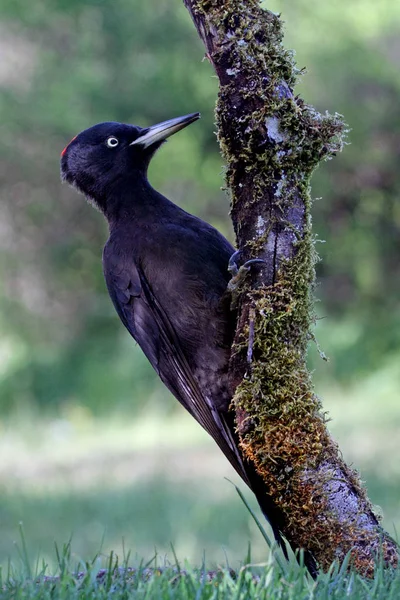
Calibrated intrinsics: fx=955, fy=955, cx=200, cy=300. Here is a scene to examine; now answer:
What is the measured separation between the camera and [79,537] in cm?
705

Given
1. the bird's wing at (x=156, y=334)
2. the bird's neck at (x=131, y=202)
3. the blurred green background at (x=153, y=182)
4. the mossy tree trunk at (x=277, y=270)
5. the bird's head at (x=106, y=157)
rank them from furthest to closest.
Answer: the blurred green background at (x=153, y=182), the bird's head at (x=106, y=157), the bird's neck at (x=131, y=202), the bird's wing at (x=156, y=334), the mossy tree trunk at (x=277, y=270)

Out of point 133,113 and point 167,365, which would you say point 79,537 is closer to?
point 167,365

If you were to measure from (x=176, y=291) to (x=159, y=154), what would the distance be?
8.89 m

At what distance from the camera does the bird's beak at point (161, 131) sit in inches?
172

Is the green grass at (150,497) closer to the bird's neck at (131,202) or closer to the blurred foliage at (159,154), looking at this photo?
the bird's neck at (131,202)

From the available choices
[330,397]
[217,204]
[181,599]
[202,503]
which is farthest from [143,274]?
[217,204]

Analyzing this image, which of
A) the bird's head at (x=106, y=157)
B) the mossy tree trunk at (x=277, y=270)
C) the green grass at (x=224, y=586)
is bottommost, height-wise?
the green grass at (x=224, y=586)

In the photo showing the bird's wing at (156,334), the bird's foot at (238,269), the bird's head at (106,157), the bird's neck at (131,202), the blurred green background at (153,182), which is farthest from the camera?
the blurred green background at (153,182)

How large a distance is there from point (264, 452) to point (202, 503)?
4.59 meters

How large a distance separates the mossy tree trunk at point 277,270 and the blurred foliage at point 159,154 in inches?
359

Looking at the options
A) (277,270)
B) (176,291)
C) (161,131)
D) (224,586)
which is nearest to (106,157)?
(161,131)

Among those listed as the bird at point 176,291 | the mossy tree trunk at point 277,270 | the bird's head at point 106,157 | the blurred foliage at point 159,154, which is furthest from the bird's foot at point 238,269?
the blurred foliage at point 159,154

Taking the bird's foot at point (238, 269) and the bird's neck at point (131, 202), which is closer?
the bird's foot at point (238, 269)

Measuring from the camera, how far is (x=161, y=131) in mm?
4551
